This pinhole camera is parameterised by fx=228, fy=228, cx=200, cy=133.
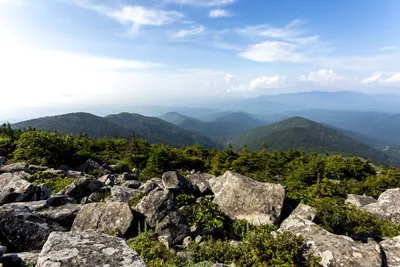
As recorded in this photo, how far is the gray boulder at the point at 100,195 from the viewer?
1220 centimetres

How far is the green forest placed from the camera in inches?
284

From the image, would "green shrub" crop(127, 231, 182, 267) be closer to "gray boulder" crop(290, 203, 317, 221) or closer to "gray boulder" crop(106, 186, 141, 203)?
"gray boulder" crop(106, 186, 141, 203)

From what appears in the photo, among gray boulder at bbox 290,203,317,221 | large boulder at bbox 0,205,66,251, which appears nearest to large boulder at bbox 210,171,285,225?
gray boulder at bbox 290,203,317,221

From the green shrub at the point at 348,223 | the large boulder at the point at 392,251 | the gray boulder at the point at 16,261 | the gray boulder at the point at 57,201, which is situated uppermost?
the gray boulder at the point at 16,261

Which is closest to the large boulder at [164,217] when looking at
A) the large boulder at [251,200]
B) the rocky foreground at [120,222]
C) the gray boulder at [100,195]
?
the rocky foreground at [120,222]

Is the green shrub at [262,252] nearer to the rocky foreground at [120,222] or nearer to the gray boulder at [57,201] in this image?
the rocky foreground at [120,222]

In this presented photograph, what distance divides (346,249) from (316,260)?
142 centimetres

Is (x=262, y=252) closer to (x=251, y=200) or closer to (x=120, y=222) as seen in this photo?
(x=251, y=200)

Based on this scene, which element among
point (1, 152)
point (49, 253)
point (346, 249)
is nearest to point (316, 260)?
point (346, 249)

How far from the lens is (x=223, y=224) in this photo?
36.0 feet

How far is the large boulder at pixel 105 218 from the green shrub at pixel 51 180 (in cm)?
689

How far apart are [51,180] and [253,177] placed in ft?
94.2

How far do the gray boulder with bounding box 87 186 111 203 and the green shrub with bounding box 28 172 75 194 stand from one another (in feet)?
12.9

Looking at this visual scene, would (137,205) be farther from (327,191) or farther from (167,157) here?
(327,191)
